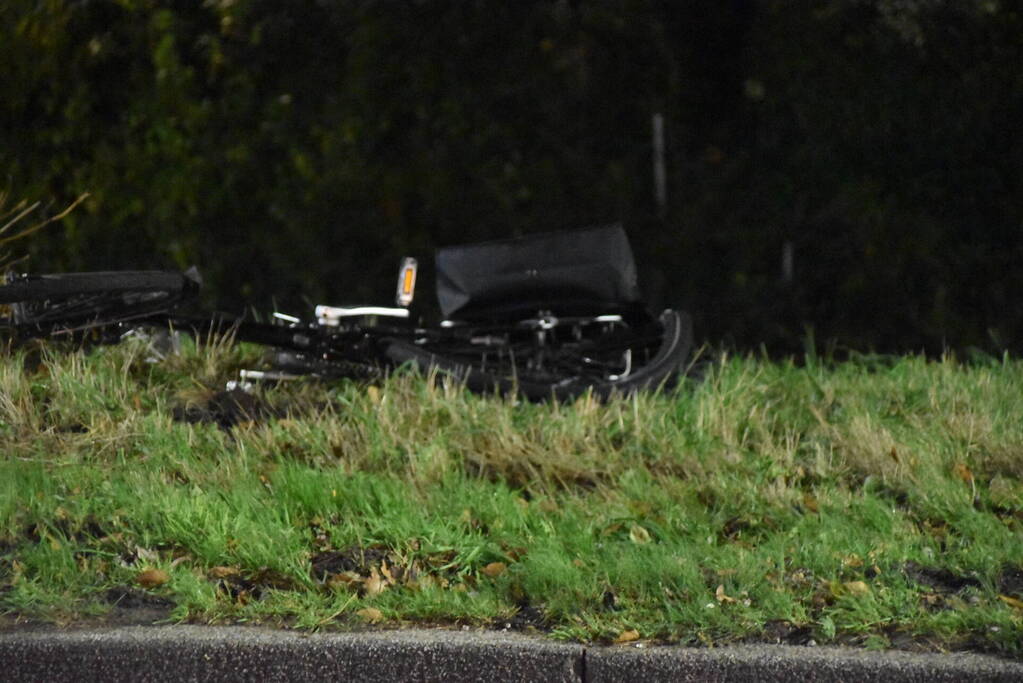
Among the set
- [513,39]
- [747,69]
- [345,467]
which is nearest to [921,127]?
[747,69]

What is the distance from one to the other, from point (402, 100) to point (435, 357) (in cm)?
257

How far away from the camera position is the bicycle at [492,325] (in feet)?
21.6

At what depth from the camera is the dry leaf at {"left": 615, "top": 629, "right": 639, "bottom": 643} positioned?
4707 millimetres

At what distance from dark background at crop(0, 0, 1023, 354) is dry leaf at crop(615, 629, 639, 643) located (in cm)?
445

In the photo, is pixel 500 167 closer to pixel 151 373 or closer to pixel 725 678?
pixel 151 373

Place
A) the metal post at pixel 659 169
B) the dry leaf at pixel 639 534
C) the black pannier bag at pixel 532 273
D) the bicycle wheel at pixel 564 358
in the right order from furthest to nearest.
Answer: the metal post at pixel 659 169 → the black pannier bag at pixel 532 273 → the bicycle wheel at pixel 564 358 → the dry leaf at pixel 639 534

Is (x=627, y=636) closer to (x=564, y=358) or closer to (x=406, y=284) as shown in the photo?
(x=564, y=358)

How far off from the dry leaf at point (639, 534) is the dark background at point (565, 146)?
364 cm

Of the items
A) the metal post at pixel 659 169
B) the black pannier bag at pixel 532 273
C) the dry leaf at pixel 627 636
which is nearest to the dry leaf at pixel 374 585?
the dry leaf at pixel 627 636

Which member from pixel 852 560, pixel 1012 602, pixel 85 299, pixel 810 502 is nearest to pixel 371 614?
pixel 852 560

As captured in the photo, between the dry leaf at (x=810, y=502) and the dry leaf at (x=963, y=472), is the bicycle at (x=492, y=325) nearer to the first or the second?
the dry leaf at (x=810, y=502)

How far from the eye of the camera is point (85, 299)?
641 centimetres

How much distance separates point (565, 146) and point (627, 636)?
472 cm

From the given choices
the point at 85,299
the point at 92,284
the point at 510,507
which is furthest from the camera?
the point at 85,299
